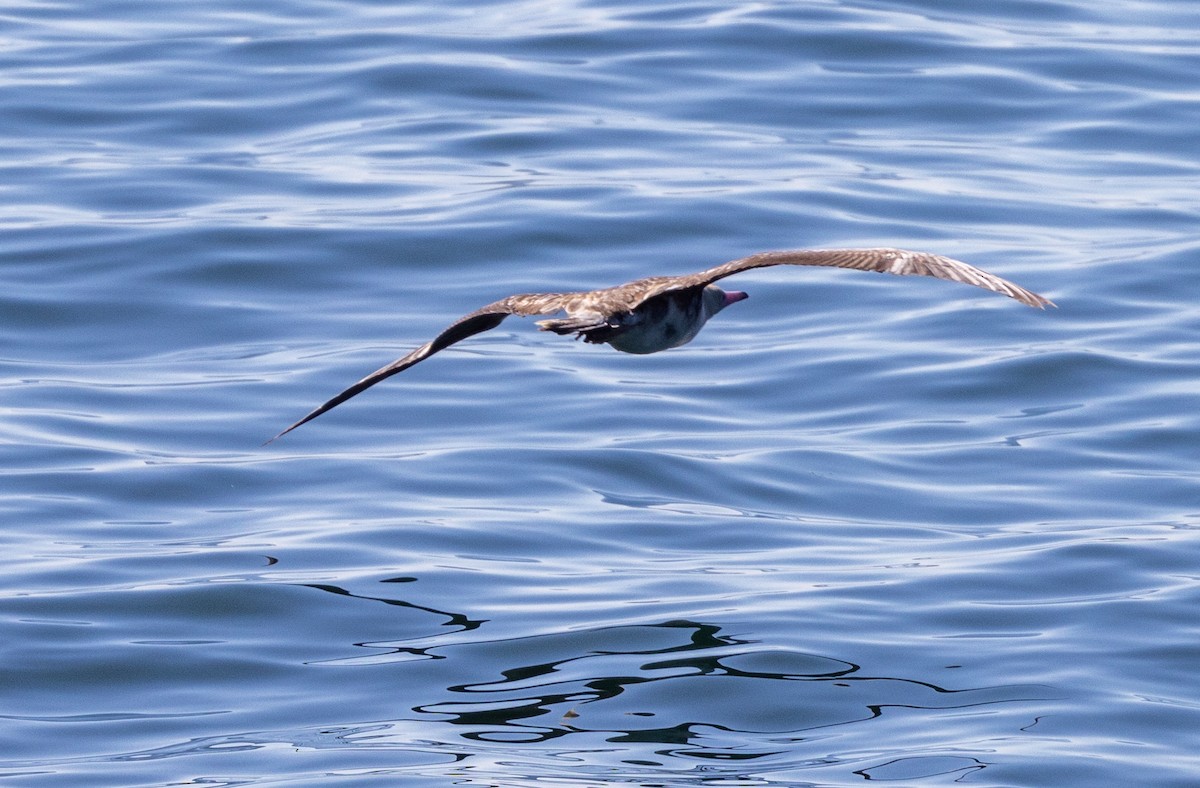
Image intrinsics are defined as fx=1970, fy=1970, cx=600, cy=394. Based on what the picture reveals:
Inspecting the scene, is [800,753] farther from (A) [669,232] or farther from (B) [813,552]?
(A) [669,232]

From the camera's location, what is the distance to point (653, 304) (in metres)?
9.23

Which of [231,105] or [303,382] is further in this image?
[231,105]

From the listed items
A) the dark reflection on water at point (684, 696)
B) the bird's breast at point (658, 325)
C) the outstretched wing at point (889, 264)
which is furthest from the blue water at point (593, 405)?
the outstretched wing at point (889, 264)

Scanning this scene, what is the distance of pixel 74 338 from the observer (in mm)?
14016

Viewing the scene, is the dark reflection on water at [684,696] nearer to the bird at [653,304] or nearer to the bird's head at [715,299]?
the bird at [653,304]

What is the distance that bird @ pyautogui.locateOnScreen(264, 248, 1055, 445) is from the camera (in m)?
8.29

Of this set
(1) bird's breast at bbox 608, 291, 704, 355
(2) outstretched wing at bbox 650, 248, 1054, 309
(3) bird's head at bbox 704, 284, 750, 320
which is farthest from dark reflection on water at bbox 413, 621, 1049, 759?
(2) outstretched wing at bbox 650, 248, 1054, 309

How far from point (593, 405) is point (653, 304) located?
3.83 m

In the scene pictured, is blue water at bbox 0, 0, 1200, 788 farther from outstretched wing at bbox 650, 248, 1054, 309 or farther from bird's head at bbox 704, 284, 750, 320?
outstretched wing at bbox 650, 248, 1054, 309

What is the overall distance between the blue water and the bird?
55.7 inches

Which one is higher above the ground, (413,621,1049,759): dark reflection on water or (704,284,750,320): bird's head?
(704,284,750,320): bird's head

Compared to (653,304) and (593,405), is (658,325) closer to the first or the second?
(653,304)

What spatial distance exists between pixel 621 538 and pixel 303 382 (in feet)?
10.3

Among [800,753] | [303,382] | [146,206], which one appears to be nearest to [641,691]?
[800,753]
